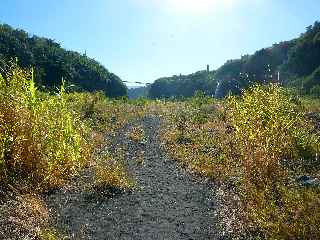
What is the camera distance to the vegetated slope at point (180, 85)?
10688 cm

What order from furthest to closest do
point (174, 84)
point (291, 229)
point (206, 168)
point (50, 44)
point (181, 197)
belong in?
point (174, 84), point (50, 44), point (206, 168), point (181, 197), point (291, 229)

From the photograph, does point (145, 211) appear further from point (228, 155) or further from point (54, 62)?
point (54, 62)

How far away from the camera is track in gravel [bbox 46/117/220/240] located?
6684 mm

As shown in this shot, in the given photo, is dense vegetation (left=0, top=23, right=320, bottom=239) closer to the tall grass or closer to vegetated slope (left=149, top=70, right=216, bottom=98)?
the tall grass

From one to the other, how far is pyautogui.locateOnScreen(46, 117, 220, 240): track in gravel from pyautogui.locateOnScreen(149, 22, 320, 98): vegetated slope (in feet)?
97.8

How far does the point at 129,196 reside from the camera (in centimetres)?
832

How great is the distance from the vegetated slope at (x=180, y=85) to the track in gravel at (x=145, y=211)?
9574 cm

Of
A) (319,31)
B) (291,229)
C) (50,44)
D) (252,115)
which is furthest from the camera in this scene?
(50,44)

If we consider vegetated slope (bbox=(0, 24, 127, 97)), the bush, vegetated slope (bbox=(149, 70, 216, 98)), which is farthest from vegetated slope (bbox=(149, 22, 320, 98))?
the bush

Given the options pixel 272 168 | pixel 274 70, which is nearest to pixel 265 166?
pixel 272 168

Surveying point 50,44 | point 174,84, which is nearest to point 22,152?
point 50,44

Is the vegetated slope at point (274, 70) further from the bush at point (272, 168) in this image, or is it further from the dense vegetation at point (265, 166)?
the bush at point (272, 168)

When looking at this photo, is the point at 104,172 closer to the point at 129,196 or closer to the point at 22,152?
the point at 129,196

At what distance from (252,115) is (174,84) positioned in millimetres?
103294
